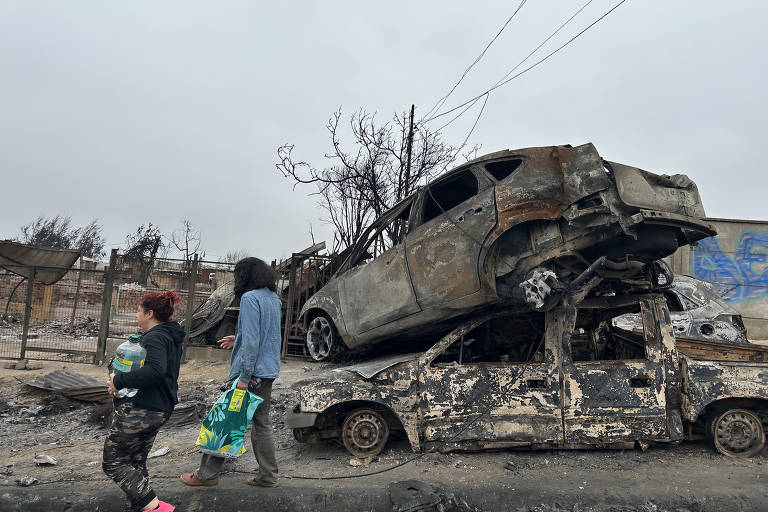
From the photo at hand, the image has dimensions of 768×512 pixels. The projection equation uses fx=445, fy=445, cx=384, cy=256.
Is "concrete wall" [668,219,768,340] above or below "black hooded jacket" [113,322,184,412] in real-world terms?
above

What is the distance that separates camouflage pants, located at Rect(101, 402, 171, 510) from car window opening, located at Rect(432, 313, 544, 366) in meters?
2.94

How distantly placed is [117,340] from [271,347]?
6955 millimetres

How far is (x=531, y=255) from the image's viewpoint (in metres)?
4.26

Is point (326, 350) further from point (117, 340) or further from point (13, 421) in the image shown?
point (117, 340)

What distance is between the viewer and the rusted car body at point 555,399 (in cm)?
395

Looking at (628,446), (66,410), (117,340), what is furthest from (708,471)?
(117,340)

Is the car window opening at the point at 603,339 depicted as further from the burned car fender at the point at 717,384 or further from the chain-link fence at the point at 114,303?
the chain-link fence at the point at 114,303

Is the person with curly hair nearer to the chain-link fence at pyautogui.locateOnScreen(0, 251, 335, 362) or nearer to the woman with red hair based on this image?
the woman with red hair

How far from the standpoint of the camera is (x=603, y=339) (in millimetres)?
5039

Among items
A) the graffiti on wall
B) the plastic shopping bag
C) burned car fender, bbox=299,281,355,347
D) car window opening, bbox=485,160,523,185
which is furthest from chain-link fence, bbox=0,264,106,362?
the graffiti on wall

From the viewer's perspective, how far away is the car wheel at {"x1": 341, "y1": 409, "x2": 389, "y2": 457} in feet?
13.5

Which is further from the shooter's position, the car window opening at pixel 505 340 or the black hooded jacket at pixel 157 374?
the car window opening at pixel 505 340

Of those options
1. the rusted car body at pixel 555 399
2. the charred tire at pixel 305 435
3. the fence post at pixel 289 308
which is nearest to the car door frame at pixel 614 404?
the rusted car body at pixel 555 399

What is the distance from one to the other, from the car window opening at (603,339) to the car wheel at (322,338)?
3.12m
